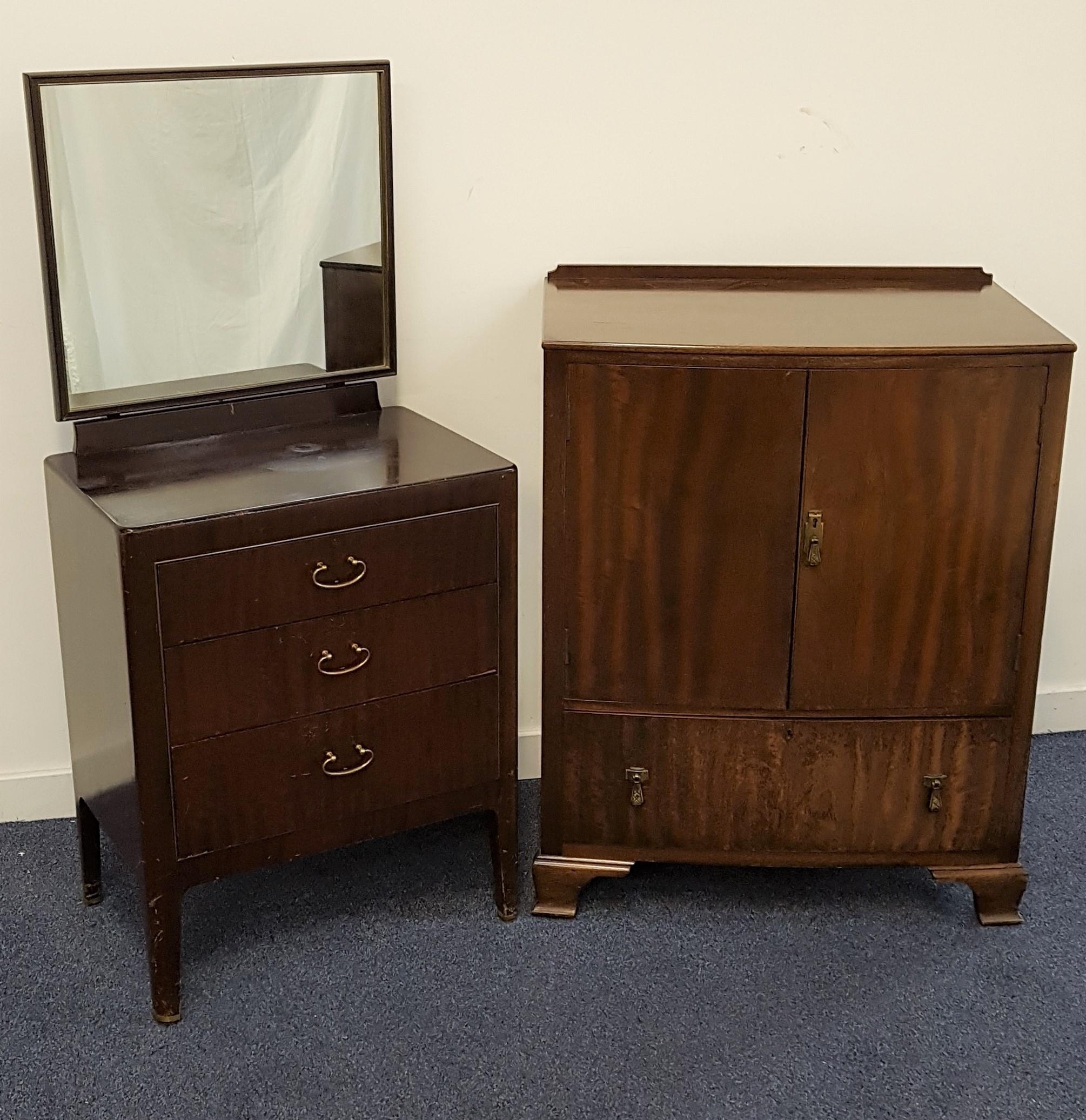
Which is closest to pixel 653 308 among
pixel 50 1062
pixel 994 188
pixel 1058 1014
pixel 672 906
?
pixel 994 188

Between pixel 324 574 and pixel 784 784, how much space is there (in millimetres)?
736

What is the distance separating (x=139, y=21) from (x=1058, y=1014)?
1862 mm

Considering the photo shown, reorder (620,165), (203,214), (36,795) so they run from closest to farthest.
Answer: (203,214) < (620,165) < (36,795)

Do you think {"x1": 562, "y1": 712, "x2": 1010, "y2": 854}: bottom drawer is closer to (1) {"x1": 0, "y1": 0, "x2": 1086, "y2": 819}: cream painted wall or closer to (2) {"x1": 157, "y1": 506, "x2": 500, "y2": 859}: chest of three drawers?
(2) {"x1": 157, "y1": 506, "x2": 500, "y2": 859}: chest of three drawers

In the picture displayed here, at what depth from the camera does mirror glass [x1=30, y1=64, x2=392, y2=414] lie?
194cm

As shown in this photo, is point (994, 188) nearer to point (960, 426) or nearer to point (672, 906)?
point (960, 426)

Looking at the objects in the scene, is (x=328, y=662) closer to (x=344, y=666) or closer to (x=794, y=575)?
(x=344, y=666)

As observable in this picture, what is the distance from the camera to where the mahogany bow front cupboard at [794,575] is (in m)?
1.91

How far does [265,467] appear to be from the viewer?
77.4 inches

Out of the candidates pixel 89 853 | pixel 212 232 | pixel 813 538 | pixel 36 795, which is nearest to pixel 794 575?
pixel 813 538

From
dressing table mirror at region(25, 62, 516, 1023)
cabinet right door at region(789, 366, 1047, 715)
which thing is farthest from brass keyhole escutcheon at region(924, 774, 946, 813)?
dressing table mirror at region(25, 62, 516, 1023)

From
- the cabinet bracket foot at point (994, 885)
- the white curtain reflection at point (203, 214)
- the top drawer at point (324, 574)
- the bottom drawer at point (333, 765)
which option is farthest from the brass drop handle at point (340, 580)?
the cabinet bracket foot at point (994, 885)

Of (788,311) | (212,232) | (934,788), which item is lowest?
(934,788)

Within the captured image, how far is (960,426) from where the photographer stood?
1.92 metres
